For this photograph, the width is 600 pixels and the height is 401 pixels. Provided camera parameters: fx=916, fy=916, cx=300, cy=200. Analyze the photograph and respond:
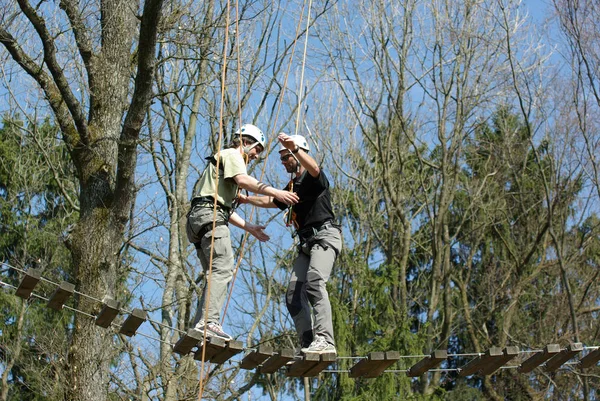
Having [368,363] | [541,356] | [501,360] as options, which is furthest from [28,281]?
[541,356]

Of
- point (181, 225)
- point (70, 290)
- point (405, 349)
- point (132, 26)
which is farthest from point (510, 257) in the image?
point (70, 290)

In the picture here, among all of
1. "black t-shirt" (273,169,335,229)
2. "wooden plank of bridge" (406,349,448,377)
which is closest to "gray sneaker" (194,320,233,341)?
"black t-shirt" (273,169,335,229)

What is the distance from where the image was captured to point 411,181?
71.2ft

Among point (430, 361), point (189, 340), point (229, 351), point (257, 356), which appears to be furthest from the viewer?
point (430, 361)

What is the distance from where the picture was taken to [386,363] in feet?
22.6

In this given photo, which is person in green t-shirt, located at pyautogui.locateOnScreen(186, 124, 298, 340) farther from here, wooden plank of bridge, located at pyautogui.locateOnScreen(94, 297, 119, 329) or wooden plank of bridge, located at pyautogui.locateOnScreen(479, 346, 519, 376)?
wooden plank of bridge, located at pyautogui.locateOnScreen(479, 346, 519, 376)

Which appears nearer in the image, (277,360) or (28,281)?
(28,281)

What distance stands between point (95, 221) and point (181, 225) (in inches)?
216

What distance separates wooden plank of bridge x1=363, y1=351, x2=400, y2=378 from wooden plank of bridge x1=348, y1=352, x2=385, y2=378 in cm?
3

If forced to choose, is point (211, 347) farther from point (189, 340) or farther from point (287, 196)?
point (287, 196)

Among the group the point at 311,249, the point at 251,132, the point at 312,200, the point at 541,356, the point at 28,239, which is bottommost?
the point at 541,356

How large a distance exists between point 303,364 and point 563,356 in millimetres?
2365

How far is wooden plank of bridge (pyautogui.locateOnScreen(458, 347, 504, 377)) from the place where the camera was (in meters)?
7.15

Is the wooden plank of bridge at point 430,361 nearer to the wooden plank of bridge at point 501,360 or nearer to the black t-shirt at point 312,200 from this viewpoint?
the wooden plank of bridge at point 501,360
